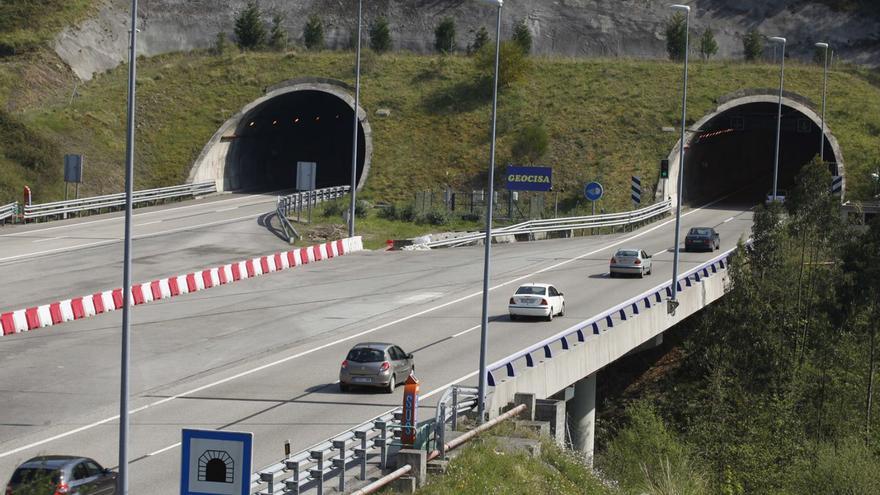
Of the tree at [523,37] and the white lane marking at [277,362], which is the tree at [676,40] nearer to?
the tree at [523,37]

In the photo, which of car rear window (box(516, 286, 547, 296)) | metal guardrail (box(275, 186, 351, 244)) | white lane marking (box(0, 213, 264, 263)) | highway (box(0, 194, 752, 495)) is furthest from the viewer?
metal guardrail (box(275, 186, 351, 244))

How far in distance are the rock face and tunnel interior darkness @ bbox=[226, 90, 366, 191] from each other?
33.3 ft

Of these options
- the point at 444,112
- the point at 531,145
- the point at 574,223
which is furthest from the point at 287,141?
the point at 574,223

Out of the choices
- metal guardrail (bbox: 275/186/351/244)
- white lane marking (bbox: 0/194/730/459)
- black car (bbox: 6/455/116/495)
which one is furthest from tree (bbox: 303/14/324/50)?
black car (bbox: 6/455/116/495)

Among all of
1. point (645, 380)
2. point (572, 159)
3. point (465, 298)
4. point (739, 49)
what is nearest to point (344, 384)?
point (465, 298)

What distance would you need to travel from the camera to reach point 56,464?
733 inches

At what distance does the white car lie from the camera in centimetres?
4128

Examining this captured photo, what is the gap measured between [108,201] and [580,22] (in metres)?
49.4

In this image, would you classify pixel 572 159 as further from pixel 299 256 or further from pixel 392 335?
pixel 392 335

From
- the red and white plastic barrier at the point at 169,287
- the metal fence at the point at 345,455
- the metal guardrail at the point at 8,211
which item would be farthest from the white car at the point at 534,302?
the metal guardrail at the point at 8,211

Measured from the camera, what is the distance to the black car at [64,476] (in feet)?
57.9

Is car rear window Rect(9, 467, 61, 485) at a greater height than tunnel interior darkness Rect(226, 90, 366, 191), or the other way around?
tunnel interior darkness Rect(226, 90, 366, 191)

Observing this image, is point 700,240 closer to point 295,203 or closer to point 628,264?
point 628,264

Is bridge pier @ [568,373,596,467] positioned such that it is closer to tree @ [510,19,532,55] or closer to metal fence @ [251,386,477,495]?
metal fence @ [251,386,477,495]
